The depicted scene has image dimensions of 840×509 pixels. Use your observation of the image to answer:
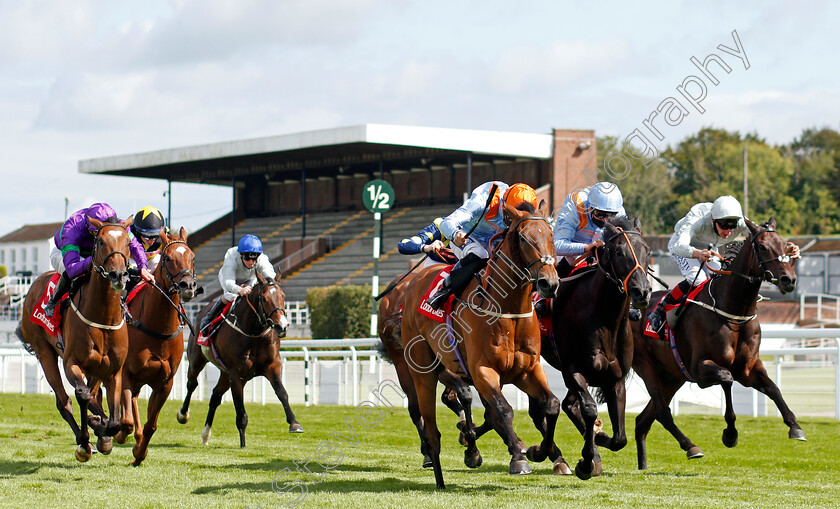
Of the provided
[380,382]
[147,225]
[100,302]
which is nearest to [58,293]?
[100,302]

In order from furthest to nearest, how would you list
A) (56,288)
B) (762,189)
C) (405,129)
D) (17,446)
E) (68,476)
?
(762,189)
(405,129)
(17,446)
(56,288)
(68,476)

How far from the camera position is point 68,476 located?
704cm

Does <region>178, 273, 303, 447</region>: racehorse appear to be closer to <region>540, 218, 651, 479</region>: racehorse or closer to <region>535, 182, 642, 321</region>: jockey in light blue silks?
<region>535, 182, 642, 321</region>: jockey in light blue silks

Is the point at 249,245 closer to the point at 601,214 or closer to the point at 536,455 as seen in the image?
the point at 601,214

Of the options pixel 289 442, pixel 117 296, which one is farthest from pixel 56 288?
pixel 289 442

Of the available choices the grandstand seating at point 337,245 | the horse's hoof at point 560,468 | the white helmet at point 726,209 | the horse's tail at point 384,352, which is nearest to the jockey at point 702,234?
the white helmet at point 726,209

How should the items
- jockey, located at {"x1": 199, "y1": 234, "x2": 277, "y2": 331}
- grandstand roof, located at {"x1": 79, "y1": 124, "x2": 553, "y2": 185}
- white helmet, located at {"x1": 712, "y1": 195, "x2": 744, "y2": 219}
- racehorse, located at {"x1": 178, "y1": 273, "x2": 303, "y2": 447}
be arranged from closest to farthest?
white helmet, located at {"x1": 712, "y1": 195, "x2": 744, "y2": 219} < racehorse, located at {"x1": 178, "y1": 273, "x2": 303, "y2": 447} < jockey, located at {"x1": 199, "y1": 234, "x2": 277, "y2": 331} < grandstand roof, located at {"x1": 79, "y1": 124, "x2": 553, "y2": 185}

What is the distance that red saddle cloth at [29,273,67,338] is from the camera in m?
7.55

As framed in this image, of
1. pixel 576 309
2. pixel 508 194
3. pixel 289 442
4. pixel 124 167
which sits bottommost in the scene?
pixel 289 442

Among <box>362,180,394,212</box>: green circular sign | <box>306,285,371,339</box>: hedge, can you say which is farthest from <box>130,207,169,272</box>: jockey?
<box>306,285,371,339</box>: hedge

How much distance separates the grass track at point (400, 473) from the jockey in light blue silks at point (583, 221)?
4.25 ft

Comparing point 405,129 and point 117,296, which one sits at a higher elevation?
point 405,129

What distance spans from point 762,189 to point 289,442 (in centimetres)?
5068

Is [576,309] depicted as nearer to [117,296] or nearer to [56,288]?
[117,296]
